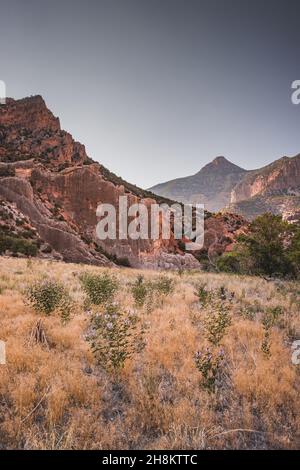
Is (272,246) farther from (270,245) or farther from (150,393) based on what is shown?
(150,393)

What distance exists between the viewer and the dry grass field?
2.84 meters

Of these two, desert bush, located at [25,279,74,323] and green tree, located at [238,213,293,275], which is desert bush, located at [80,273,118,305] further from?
green tree, located at [238,213,293,275]

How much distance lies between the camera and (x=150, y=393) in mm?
3506

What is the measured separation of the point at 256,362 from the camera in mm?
4484

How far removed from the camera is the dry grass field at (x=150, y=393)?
2.84 meters

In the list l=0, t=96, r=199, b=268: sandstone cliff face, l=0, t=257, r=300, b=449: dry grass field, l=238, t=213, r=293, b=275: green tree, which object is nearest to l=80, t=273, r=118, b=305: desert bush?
l=0, t=257, r=300, b=449: dry grass field

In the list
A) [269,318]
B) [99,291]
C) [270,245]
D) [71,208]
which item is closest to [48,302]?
[99,291]

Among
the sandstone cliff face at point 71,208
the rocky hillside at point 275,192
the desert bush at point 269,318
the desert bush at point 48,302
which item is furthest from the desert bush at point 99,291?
the rocky hillside at point 275,192

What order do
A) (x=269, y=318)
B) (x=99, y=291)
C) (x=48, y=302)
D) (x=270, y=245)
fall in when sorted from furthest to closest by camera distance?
(x=270, y=245) < (x=99, y=291) < (x=269, y=318) < (x=48, y=302)

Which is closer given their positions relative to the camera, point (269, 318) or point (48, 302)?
point (48, 302)

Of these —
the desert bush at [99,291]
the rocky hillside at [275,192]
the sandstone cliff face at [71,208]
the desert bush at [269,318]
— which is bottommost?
the desert bush at [269,318]

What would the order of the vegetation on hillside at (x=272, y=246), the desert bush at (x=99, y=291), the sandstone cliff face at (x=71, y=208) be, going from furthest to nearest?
the sandstone cliff face at (x=71, y=208) < the vegetation on hillside at (x=272, y=246) < the desert bush at (x=99, y=291)

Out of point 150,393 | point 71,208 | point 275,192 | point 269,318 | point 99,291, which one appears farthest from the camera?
point 275,192

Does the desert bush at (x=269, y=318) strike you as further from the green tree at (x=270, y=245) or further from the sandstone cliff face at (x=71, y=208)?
the sandstone cliff face at (x=71, y=208)
